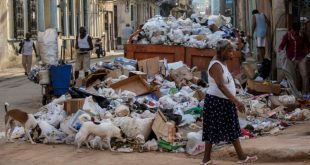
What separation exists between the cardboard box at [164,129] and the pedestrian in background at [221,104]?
4.56 feet

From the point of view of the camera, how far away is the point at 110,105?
32.8ft

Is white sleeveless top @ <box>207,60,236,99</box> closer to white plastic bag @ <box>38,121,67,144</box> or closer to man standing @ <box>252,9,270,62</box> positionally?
white plastic bag @ <box>38,121,67,144</box>

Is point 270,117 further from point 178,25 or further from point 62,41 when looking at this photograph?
point 62,41

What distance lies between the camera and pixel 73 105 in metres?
9.62

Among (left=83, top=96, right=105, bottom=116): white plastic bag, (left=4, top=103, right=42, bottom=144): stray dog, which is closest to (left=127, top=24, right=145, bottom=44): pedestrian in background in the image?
(left=83, top=96, right=105, bottom=116): white plastic bag

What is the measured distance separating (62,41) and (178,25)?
58.0 ft

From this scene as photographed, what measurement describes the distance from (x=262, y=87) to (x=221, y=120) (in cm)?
525

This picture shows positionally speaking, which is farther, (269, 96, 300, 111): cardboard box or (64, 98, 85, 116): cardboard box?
(269, 96, 300, 111): cardboard box

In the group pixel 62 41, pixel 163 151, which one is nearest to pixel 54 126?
pixel 163 151

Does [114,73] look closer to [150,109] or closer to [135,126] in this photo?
[150,109]

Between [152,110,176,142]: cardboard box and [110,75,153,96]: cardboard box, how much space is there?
111 inches

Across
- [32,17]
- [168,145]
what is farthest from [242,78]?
[32,17]

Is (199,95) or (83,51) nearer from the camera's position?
(199,95)

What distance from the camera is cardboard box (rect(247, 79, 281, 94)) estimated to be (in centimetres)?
1160
